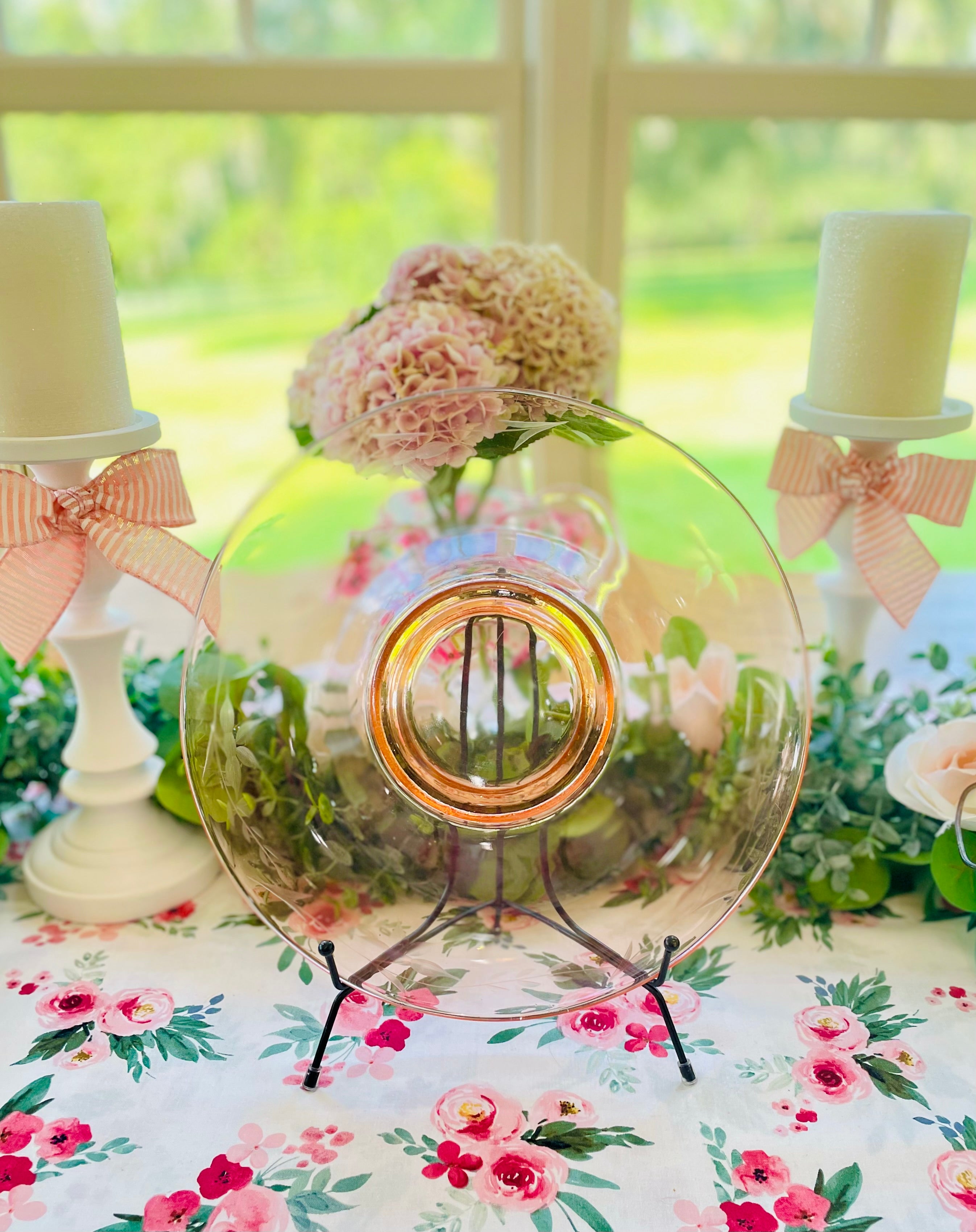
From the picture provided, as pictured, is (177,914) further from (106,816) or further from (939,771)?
(939,771)

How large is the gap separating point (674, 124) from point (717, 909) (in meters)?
0.86

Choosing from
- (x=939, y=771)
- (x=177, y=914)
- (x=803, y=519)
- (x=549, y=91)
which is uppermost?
(x=549, y=91)

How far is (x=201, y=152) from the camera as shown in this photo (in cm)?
114

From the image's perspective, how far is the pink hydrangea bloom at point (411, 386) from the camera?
0.67 m

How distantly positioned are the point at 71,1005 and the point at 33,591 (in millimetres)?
306

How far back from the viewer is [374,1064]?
2.35 feet

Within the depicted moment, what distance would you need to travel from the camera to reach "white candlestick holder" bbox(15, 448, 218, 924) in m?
0.86

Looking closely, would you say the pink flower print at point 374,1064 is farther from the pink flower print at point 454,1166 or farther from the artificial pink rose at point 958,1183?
the artificial pink rose at point 958,1183

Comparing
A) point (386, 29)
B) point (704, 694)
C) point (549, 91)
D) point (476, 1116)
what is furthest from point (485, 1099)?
point (386, 29)

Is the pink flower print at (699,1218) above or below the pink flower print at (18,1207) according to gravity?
below

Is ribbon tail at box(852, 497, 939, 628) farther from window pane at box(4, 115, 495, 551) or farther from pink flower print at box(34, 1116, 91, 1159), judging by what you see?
pink flower print at box(34, 1116, 91, 1159)

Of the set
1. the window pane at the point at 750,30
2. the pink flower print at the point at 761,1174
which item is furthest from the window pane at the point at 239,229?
the pink flower print at the point at 761,1174

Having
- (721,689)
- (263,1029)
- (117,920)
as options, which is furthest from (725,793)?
(117,920)

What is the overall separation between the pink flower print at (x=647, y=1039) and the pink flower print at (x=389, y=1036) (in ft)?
0.51
